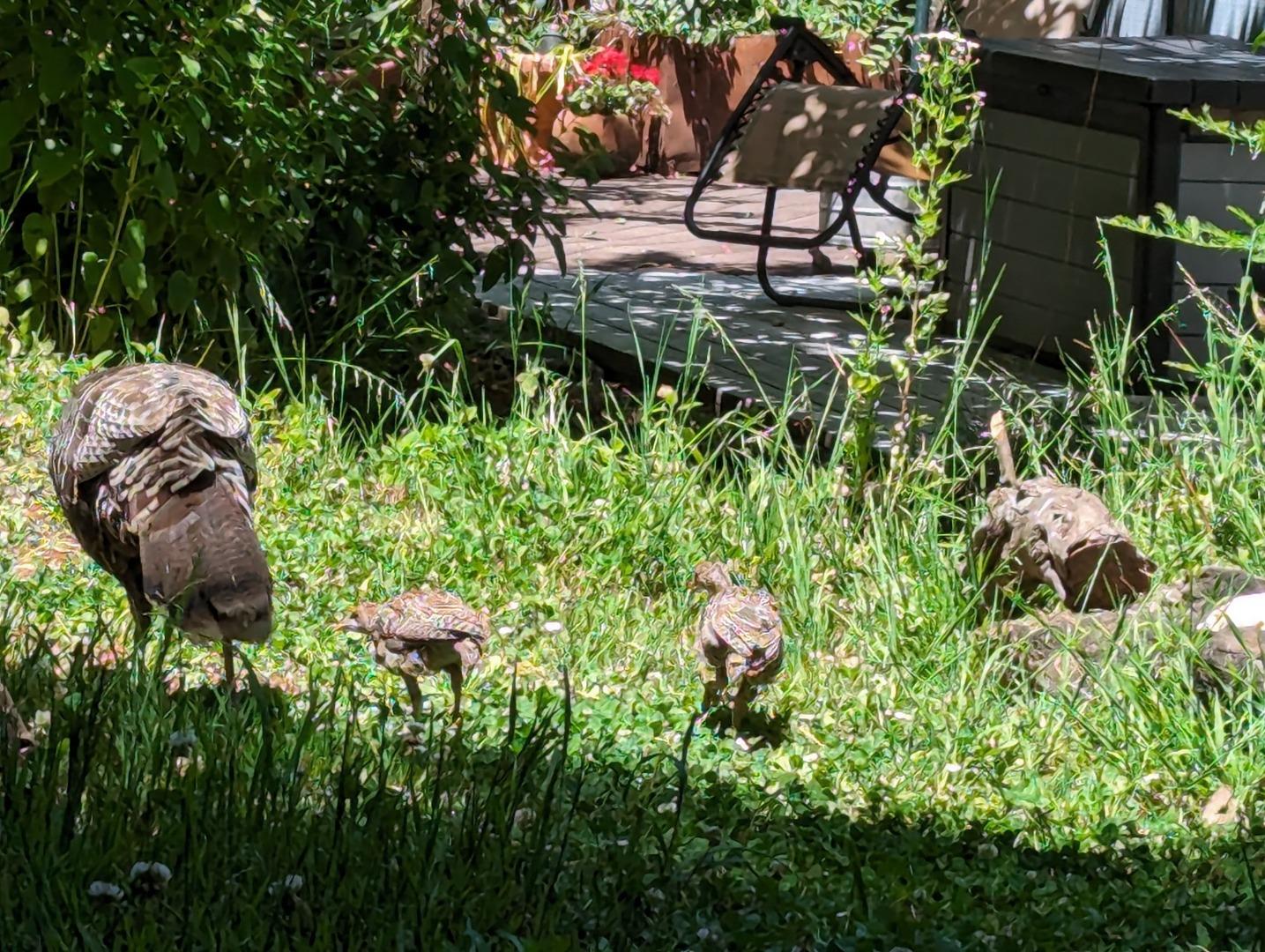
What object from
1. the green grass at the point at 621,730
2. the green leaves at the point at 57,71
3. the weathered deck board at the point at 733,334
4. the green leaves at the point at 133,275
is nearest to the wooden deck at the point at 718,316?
the weathered deck board at the point at 733,334

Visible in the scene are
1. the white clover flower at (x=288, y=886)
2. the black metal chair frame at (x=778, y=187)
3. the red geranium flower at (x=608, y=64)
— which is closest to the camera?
the white clover flower at (x=288, y=886)

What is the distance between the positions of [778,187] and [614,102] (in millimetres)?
5429

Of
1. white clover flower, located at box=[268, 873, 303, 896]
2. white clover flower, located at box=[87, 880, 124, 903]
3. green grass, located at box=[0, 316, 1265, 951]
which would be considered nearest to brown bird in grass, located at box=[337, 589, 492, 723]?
green grass, located at box=[0, 316, 1265, 951]

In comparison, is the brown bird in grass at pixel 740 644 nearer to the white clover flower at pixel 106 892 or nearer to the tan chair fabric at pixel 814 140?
the white clover flower at pixel 106 892

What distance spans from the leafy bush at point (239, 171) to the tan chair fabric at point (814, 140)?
1.69m

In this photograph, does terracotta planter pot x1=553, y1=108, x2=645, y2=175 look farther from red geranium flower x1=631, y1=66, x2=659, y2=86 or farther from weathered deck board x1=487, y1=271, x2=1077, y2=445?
weathered deck board x1=487, y1=271, x2=1077, y2=445

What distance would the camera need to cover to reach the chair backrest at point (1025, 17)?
336 inches

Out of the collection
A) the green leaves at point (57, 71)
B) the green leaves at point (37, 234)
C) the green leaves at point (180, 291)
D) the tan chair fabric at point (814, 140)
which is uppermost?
the green leaves at point (57, 71)

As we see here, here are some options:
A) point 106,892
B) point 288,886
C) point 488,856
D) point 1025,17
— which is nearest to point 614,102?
point 1025,17

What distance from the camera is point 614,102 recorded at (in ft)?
42.8

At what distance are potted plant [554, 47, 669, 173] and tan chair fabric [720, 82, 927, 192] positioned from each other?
4.84 m

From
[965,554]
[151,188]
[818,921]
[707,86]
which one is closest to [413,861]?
[818,921]

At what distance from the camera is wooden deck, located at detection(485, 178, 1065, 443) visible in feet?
20.3

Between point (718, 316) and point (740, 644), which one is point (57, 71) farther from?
point (718, 316)
